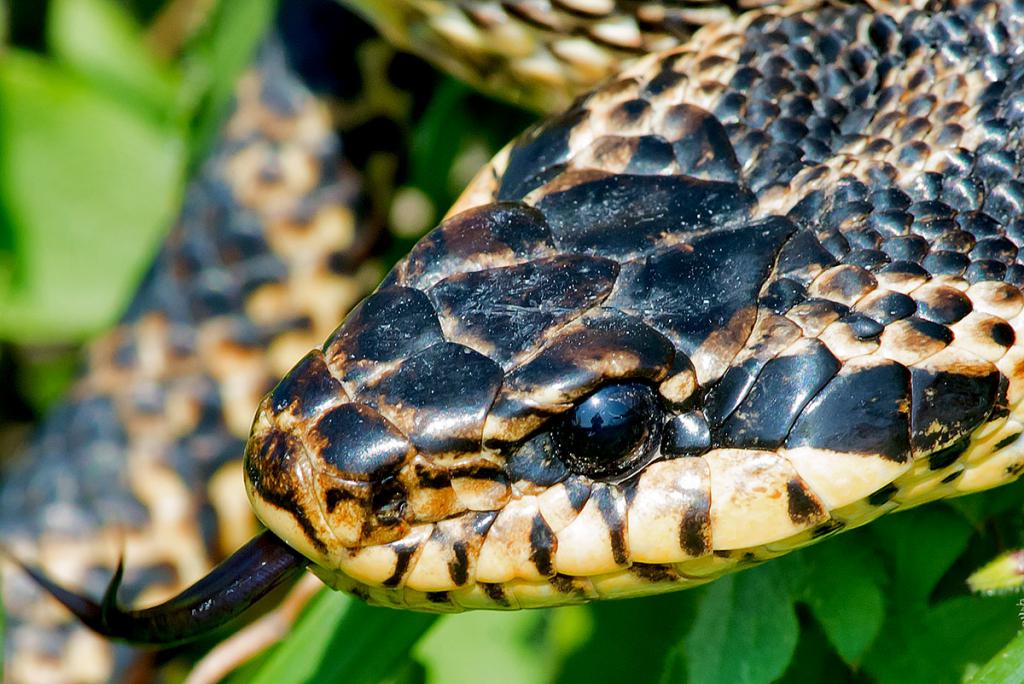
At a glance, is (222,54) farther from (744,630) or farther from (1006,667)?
(1006,667)

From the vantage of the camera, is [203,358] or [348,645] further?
[203,358]

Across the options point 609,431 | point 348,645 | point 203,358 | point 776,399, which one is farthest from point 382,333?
point 203,358

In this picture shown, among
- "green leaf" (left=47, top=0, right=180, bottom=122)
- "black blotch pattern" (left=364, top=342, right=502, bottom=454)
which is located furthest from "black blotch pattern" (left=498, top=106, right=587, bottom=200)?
"green leaf" (left=47, top=0, right=180, bottom=122)

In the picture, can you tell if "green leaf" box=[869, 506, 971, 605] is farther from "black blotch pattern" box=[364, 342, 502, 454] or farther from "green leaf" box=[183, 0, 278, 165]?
"green leaf" box=[183, 0, 278, 165]

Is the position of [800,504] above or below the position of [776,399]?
below

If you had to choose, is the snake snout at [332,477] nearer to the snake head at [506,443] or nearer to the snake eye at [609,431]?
the snake head at [506,443]

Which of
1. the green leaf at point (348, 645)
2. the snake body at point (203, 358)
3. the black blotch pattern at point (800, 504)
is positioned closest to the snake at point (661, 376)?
the black blotch pattern at point (800, 504)
